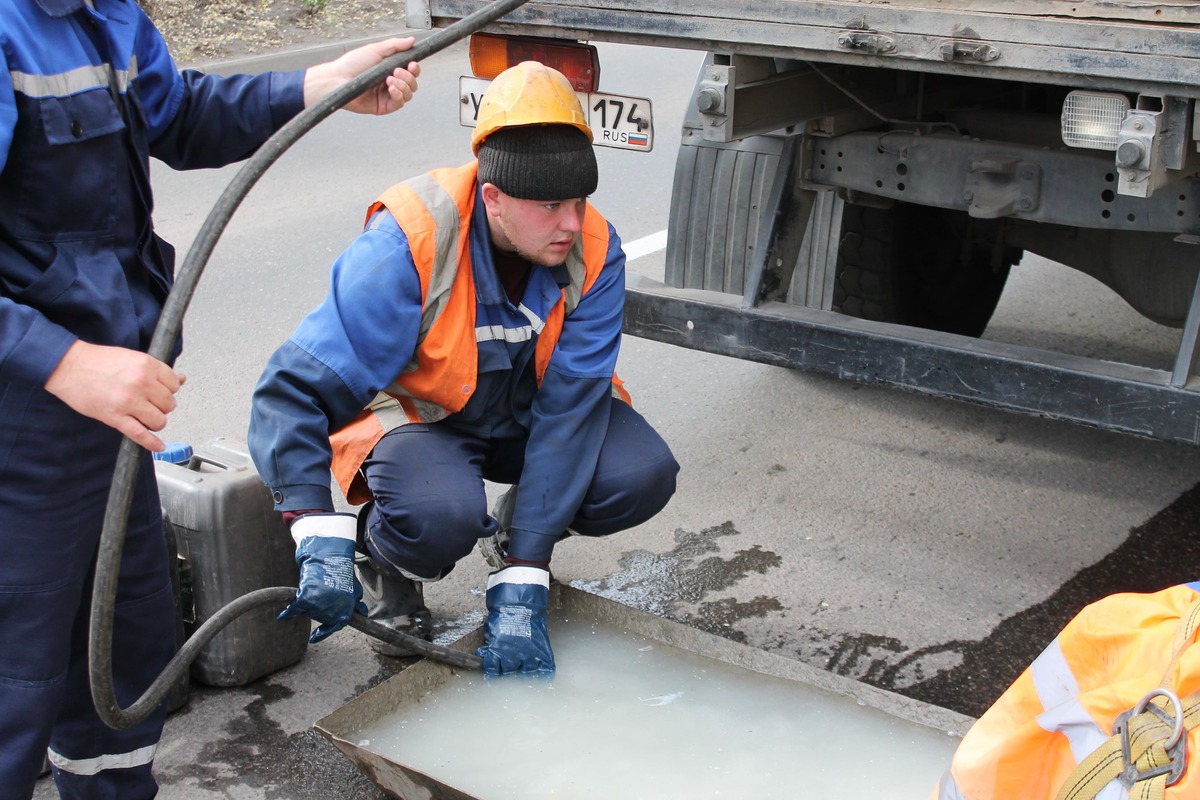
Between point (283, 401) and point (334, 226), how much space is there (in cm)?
383

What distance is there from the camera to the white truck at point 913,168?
259 centimetres

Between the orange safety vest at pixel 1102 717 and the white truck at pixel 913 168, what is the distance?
1.19 m

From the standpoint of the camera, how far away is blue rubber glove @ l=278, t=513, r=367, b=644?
247 centimetres

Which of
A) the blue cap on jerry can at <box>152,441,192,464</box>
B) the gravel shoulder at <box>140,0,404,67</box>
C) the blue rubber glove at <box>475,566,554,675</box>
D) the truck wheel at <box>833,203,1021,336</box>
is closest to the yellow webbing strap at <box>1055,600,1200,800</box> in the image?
the blue rubber glove at <box>475,566,554,675</box>

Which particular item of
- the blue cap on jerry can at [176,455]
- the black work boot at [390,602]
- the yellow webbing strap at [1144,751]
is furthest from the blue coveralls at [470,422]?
the yellow webbing strap at [1144,751]

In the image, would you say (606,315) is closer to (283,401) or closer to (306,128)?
(283,401)

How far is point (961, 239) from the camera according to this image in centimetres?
416

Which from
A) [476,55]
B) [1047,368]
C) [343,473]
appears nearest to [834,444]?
[1047,368]

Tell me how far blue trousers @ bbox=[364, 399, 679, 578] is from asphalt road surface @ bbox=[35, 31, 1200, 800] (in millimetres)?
362

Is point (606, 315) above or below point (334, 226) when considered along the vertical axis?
above

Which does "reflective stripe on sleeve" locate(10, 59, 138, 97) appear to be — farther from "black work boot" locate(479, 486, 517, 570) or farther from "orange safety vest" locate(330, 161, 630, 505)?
"black work boot" locate(479, 486, 517, 570)

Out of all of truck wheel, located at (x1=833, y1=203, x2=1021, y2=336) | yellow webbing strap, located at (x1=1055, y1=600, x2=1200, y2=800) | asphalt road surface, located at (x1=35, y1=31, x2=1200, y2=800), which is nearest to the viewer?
yellow webbing strap, located at (x1=1055, y1=600, x2=1200, y2=800)

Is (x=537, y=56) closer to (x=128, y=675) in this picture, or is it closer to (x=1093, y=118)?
(x=1093, y=118)

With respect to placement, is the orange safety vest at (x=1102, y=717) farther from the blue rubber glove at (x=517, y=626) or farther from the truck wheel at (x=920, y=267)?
the truck wheel at (x=920, y=267)
